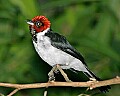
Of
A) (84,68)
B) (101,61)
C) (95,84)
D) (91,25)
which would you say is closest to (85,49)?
(101,61)

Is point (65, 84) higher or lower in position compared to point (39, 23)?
lower

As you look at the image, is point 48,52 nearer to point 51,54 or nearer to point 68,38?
point 51,54

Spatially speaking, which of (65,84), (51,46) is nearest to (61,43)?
(51,46)

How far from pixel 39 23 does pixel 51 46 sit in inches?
3.3

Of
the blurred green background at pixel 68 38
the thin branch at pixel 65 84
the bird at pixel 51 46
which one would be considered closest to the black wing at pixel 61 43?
the bird at pixel 51 46

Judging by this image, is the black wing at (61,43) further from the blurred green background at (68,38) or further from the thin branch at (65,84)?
the blurred green background at (68,38)

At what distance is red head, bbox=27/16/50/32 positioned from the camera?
4.40ft

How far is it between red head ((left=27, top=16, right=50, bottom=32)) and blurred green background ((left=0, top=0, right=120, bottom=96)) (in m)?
0.62

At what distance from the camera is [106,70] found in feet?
7.17

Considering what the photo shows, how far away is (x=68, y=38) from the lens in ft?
6.57

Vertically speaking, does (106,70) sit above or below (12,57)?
below

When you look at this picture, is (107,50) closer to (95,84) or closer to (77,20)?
(77,20)

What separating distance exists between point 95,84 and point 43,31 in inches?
14.9

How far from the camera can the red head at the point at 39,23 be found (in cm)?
134
